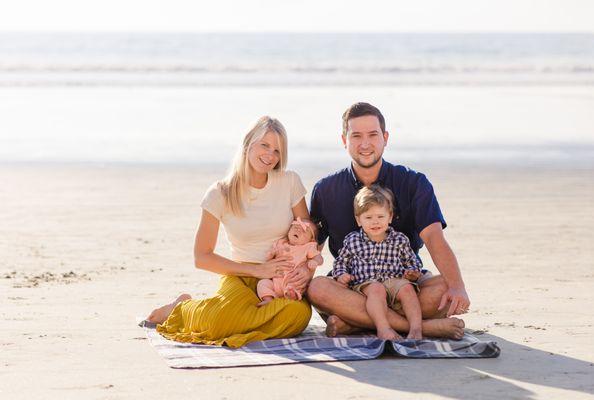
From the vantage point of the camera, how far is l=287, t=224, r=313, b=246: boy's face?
18.7 ft

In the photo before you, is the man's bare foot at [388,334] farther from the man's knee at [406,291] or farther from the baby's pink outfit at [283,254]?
the baby's pink outfit at [283,254]

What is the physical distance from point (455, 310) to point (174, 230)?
14.2ft

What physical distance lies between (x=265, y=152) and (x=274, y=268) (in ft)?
Answer: 2.06

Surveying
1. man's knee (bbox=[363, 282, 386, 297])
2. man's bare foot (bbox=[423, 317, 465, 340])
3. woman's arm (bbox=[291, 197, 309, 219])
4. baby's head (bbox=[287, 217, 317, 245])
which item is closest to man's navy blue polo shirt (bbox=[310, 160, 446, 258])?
woman's arm (bbox=[291, 197, 309, 219])

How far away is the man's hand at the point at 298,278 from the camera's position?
5.66 metres

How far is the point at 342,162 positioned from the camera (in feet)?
44.8

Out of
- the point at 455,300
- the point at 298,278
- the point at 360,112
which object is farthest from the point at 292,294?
the point at 360,112

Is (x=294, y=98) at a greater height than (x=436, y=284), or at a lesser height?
greater

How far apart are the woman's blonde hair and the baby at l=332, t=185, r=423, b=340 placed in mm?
514

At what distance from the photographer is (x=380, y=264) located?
18.5 feet

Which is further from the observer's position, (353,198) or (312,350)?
(353,198)

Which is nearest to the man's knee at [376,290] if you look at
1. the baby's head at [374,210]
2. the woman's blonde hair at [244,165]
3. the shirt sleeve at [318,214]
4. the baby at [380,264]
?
the baby at [380,264]

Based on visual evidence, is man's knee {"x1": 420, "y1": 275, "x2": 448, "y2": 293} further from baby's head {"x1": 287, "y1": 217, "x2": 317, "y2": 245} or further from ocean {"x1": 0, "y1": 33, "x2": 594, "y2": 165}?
ocean {"x1": 0, "y1": 33, "x2": 594, "y2": 165}

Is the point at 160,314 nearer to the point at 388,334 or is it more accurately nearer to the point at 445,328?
the point at 388,334
